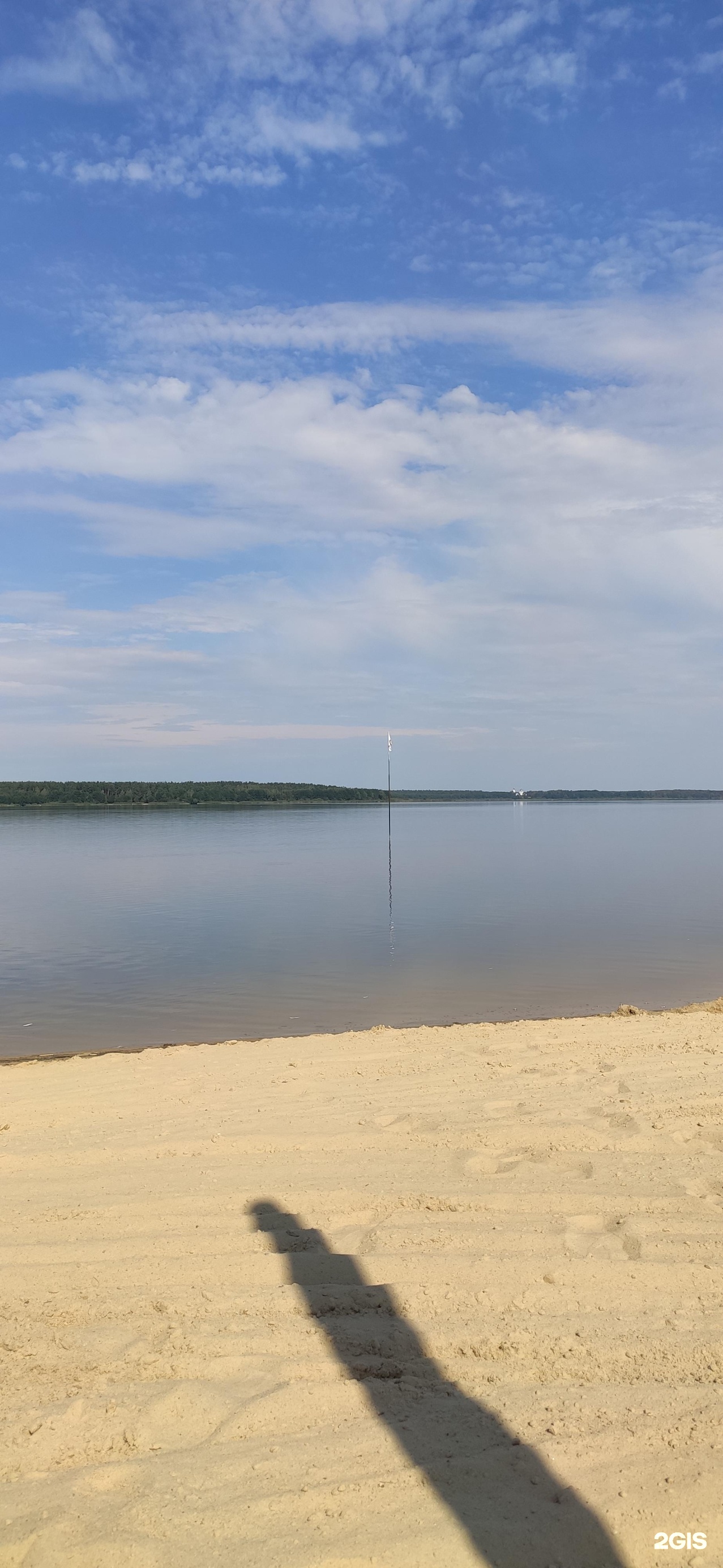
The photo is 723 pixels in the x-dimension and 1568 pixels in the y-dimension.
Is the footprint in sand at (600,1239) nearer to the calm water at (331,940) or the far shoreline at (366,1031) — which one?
the far shoreline at (366,1031)

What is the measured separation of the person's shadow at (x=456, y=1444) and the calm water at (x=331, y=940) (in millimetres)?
7040

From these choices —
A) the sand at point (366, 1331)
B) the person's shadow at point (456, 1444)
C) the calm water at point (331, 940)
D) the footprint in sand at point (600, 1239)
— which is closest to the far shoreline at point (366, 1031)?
the calm water at point (331, 940)

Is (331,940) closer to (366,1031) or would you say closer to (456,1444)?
(366,1031)

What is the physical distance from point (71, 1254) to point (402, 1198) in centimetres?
179

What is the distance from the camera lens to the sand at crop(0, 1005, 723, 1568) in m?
2.81

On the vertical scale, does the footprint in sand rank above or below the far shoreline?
above

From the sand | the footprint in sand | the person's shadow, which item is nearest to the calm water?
the sand

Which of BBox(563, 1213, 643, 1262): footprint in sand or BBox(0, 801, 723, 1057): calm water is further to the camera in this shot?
BBox(0, 801, 723, 1057): calm water

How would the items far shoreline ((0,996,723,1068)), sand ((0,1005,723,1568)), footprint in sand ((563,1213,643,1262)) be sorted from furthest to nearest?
far shoreline ((0,996,723,1068)) < footprint in sand ((563,1213,643,1262)) < sand ((0,1005,723,1568))

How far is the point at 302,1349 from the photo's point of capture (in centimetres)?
372

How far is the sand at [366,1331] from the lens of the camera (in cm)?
281

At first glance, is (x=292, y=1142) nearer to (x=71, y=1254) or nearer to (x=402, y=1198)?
(x=402, y=1198)

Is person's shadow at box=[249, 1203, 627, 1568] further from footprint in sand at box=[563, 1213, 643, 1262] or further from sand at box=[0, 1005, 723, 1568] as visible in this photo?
footprint in sand at box=[563, 1213, 643, 1262]

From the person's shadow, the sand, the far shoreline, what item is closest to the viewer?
the person's shadow
